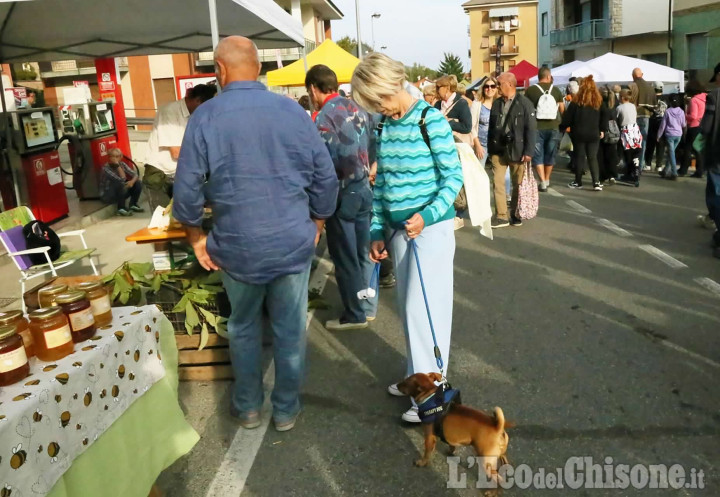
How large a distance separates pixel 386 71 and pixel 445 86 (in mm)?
6249

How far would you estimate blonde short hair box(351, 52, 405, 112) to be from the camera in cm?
320

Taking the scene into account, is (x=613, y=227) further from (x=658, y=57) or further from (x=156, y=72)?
(x=156, y=72)

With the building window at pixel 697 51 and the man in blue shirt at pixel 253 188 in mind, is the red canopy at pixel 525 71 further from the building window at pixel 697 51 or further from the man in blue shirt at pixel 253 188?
the man in blue shirt at pixel 253 188

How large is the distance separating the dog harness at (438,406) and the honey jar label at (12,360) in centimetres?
172

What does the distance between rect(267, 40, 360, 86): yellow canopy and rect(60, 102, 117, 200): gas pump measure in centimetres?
350

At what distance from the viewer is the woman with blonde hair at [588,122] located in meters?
10.6

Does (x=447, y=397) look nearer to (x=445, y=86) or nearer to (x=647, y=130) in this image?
(x=445, y=86)

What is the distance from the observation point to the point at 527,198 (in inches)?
337

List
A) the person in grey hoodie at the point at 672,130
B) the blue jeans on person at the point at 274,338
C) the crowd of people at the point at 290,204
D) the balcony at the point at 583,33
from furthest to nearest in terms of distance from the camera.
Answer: the balcony at the point at 583,33 < the person in grey hoodie at the point at 672,130 < the blue jeans on person at the point at 274,338 < the crowd of people at the point at 290,204

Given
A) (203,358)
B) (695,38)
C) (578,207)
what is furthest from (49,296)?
(695,38)

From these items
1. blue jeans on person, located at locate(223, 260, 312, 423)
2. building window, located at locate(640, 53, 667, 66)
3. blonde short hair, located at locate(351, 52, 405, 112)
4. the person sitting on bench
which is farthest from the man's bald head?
building window, located at locate(640, 53, 667, 66)

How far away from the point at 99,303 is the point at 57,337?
342mm

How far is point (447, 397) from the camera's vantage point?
3.06 m

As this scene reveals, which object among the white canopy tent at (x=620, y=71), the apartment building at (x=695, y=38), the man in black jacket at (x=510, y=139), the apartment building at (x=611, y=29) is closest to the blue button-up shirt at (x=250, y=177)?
the man in black jacket at (x=510, y=139)
